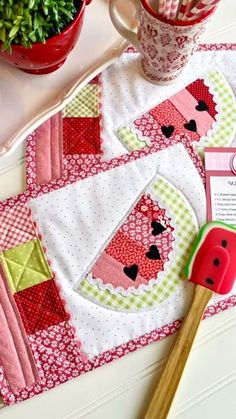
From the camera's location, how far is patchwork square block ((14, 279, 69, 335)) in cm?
58

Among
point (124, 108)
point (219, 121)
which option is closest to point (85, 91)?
point (124, 108)

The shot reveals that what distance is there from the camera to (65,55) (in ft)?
2.07

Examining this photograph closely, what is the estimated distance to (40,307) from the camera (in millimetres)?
583

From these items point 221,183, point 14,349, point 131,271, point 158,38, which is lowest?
point 14,349

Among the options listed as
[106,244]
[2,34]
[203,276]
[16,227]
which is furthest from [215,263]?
[2,34]

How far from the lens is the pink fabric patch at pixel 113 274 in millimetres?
596

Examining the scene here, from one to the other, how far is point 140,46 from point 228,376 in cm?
39

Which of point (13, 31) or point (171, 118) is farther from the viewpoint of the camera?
point (171, 118)

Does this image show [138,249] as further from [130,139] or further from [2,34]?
[2,34]

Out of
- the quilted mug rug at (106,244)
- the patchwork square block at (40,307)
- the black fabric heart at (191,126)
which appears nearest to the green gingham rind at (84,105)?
the quilted mug rug at (106,244)

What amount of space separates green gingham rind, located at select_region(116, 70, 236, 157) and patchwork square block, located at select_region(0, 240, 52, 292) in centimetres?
17

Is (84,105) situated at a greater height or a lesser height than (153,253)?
greater

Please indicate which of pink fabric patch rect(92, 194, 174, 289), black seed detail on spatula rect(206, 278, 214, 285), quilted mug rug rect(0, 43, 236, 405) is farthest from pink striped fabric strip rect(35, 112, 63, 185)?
black seed detail on spatula rect(206, 278, 214, 285)

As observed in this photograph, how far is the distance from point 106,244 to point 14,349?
0.49 ft
